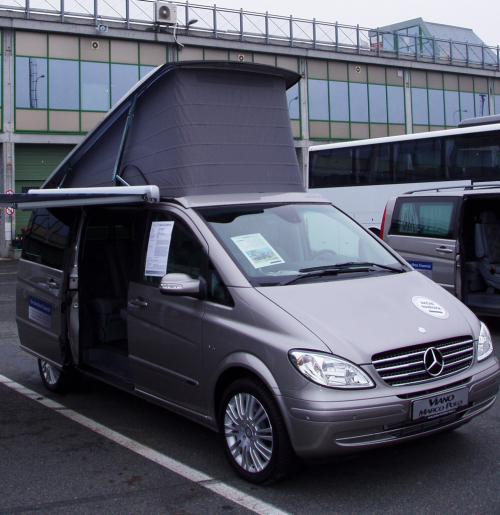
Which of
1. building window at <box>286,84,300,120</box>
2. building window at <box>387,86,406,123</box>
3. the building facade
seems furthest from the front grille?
building window at <box>387,86,406,123</box>

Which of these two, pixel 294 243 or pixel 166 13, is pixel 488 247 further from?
pixel 166 13

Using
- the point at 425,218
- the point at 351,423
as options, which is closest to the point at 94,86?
the point at 425,218

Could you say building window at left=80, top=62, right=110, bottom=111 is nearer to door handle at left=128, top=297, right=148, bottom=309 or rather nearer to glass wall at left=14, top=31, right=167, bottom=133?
glass wall at left=14, top=31, right=167, bottom=133

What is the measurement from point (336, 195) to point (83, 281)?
14022 mm

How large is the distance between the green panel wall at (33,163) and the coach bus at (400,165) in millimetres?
14010

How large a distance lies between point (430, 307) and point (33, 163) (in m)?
27.4

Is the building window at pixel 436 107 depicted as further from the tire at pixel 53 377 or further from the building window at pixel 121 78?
the tire at pixel 53 377

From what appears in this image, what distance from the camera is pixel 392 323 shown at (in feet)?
13.4

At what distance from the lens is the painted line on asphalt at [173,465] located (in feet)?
12.5

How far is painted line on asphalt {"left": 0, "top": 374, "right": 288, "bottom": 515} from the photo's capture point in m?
3.80

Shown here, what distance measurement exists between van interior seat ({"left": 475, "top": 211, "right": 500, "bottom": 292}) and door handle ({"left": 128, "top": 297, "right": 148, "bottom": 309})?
6109mm

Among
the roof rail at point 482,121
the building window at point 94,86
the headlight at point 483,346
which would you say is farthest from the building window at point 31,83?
the headlight at point 483,346

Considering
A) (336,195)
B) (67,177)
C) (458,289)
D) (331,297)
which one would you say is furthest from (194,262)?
(336,195)

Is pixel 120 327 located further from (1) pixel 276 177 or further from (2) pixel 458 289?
(2) pixel 458 289
